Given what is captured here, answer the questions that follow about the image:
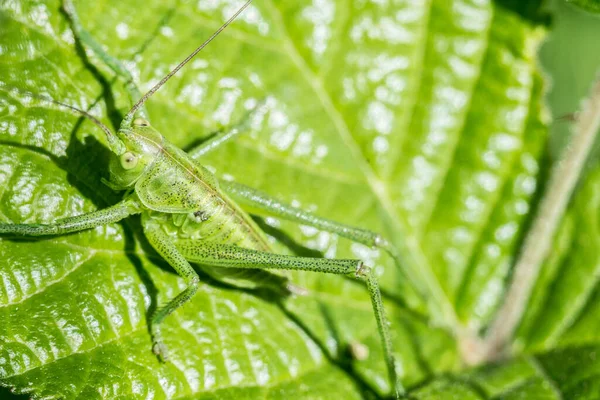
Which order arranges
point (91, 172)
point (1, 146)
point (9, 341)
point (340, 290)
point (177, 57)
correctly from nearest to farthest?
point (9, 341) < point (1, 146) < point (91, 172) < point (177, 57) < point (340, 290)

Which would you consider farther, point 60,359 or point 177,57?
point 177,57

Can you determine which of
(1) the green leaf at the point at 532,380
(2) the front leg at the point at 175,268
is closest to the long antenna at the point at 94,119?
(2) the front leg at the point at 175,268

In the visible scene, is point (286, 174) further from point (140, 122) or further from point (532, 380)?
point (532, 380)

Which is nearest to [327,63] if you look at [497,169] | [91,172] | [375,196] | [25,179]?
[375,196]

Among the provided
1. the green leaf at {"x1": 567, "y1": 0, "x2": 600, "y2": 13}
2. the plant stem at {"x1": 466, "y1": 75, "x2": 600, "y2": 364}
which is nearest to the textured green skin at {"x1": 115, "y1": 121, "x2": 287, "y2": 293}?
the plant stem at {"x1": 466, "y1": 75, "x2": 600, "y2": 364}

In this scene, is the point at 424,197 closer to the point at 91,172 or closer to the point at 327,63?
the point at 327,63

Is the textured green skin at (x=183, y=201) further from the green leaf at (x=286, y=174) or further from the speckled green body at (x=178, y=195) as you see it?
the green leaf at (x=286, y=174)

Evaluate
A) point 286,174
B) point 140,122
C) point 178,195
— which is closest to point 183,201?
point 178,195
